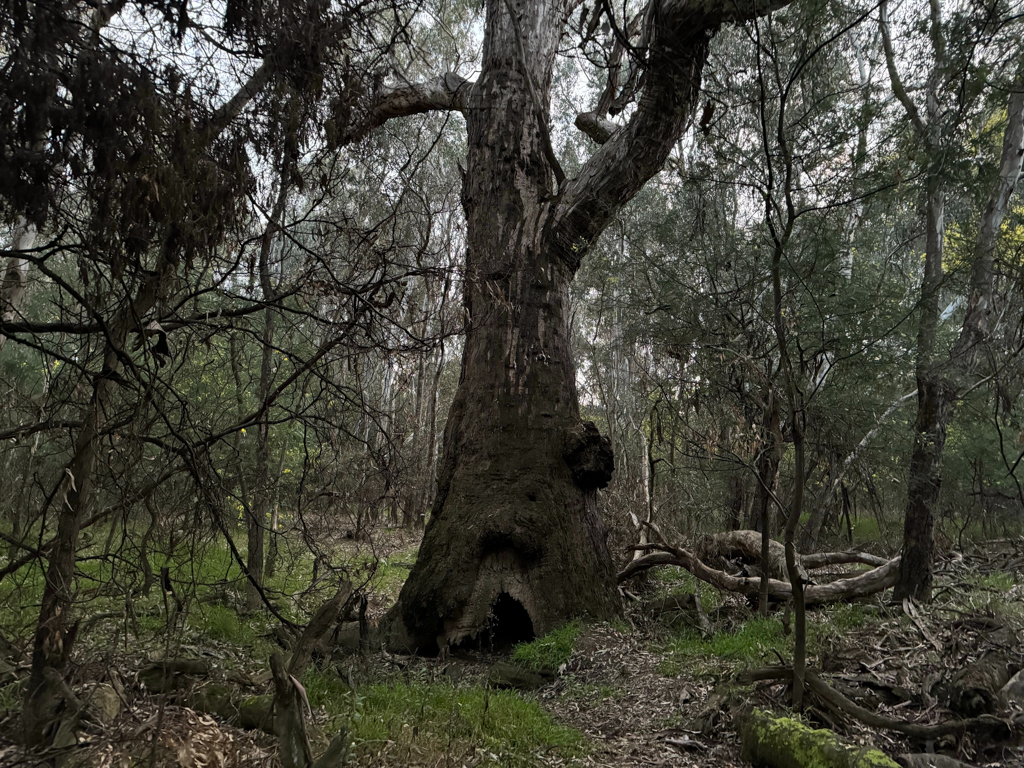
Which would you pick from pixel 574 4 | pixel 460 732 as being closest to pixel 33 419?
pixel 460 732

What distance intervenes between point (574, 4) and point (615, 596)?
6.95m

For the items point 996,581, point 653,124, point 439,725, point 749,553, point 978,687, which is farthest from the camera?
point 749,553

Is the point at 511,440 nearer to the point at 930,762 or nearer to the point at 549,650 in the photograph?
the point at 549,650

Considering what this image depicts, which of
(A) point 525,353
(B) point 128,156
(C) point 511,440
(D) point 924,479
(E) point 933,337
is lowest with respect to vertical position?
(D) point 924,479

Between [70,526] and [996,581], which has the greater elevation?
[70,526]

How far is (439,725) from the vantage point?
3.97m

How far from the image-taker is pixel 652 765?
12.6 feet

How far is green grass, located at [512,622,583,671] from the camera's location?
18.5ft

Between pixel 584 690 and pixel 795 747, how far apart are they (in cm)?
201

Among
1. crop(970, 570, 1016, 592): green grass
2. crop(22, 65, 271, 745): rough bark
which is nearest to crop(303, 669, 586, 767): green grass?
crop(22, 65, 271, 745): rough bark

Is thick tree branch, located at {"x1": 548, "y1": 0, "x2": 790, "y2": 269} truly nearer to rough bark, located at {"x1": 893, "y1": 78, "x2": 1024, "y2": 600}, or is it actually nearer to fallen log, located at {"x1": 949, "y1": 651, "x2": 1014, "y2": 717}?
rough bark, located at {"x1": 893, "y1": 78, "x2": 1024, "y2": 600}

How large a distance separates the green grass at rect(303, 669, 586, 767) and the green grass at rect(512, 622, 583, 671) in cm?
73

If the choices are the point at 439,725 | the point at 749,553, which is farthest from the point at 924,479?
the point at 439,725

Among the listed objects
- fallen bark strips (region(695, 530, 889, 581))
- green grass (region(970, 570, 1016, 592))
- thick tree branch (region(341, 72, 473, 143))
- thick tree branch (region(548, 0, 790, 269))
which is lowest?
green grass (region(970, 570, 1016, 592))
